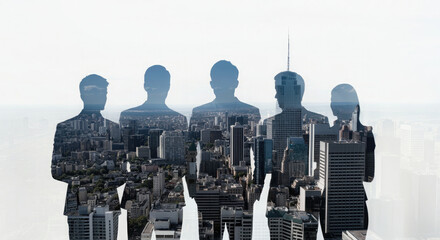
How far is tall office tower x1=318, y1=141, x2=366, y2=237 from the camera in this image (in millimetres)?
2906

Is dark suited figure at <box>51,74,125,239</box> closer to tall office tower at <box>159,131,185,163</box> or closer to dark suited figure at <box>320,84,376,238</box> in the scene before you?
tall office tower at <box>159,131,185,163</box>

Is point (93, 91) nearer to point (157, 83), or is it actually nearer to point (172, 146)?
point (157, 83)

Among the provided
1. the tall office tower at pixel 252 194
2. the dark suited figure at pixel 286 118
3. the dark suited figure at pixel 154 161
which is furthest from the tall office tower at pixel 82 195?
the dark suited figure at pixel 286 118

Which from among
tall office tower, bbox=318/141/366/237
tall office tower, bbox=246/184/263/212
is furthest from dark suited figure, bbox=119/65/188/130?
tall office tower, bbox=318/141/366/237

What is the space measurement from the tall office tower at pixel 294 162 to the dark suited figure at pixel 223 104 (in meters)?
0.41

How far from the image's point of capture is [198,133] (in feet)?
10.9

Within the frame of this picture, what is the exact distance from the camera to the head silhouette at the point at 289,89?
2.95 meters

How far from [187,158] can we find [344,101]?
1.42 metres

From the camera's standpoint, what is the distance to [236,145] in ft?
11.4

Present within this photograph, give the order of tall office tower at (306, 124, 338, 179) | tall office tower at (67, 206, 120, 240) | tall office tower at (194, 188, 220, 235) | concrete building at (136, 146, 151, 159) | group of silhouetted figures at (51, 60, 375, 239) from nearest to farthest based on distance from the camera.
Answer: tall office tower at (67, 206, 120, 240), group of silhouetted figures at (51, 60, 375, 239), tall office tower at (194, 188, 220, 235), tall office tower at (306, 124, 338, 179), concrete building at (136, 146, 151, 159)

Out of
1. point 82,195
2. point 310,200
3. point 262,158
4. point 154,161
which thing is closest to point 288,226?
point 310,200

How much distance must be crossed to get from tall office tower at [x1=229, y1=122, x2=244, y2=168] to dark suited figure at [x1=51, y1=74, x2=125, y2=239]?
1.02 m
